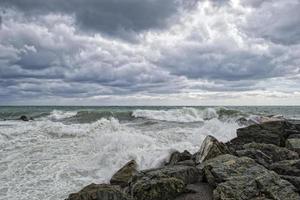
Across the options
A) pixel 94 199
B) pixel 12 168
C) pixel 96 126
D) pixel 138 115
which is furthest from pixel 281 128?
pixel 138 115

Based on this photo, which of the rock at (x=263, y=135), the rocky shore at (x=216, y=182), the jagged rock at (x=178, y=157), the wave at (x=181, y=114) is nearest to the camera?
the rocky shore at (x=216, y=182)

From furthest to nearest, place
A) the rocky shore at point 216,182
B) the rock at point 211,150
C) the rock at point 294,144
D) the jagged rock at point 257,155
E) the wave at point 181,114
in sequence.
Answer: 1. the wave at point 181,114
2. the rock at point 294,144
3. the rock at point 211,150
4. the jagged rock at point 257,155
5. the rocky shore at point 216,182

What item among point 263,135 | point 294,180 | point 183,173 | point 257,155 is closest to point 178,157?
point 257,155

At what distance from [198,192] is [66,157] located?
5976 millimetres

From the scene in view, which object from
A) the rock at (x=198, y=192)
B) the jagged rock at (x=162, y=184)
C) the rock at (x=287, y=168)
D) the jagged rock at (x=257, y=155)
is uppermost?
the jagged rock at (x=257, y=155)

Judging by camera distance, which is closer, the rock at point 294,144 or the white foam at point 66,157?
the white foam at point 66,157

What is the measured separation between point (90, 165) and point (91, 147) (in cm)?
254

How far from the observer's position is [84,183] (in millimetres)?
7938

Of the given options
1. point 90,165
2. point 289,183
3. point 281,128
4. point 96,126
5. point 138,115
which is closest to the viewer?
point 289,183

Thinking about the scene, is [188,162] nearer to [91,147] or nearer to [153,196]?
[153,196]

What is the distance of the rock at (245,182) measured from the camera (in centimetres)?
509

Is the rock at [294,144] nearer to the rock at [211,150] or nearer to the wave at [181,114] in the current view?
the rock at [211,150]

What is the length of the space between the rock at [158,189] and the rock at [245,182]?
0.68m

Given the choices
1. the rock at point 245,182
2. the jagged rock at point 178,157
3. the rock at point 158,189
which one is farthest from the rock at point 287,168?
the jagged rock at point 178,157
